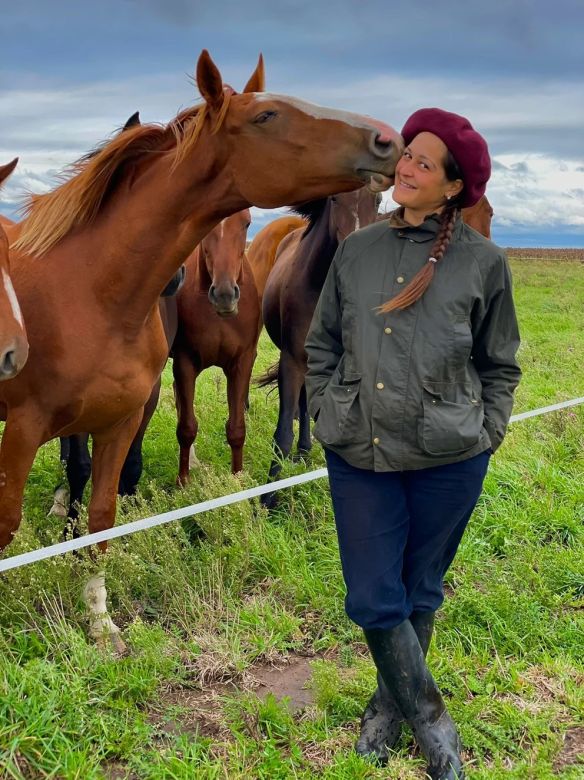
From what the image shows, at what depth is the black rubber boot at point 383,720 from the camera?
8.66ft

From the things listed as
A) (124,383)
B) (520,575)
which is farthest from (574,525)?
(124,383)

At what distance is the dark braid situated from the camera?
230cm

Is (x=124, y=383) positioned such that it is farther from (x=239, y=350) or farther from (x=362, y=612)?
(x=239, y=350)

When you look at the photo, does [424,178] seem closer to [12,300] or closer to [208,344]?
[12,300]

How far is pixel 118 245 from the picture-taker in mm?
3225

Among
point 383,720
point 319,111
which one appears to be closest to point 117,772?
point 383,720

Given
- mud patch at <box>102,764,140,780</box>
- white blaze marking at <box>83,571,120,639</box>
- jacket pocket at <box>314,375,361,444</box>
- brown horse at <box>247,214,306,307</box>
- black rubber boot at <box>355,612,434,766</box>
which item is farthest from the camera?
brown horse at <box>247,214,306,307</box>

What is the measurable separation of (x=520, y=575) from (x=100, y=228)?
278 cm

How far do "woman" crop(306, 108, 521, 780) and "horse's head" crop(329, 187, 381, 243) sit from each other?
2593mm

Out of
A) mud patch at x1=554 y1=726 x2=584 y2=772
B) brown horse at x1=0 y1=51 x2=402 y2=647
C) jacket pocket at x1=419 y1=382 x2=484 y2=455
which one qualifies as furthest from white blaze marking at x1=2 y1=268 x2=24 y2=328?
mud patch at x1=554 y1=726 x2=584 y2=772

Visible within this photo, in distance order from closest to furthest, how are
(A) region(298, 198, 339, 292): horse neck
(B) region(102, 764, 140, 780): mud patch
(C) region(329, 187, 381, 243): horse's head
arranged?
1. (B) region(102, 764, 140, 780): mud patch
2. (C) region(329, 187, 381, 243): horse's head
3. (A) region(298, 198, 339, 292): horse neck

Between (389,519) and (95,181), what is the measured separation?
192 centimetres

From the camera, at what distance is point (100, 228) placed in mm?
3293

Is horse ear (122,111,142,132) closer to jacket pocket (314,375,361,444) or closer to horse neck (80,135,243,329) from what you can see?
horse neck (80,135,243,329)
